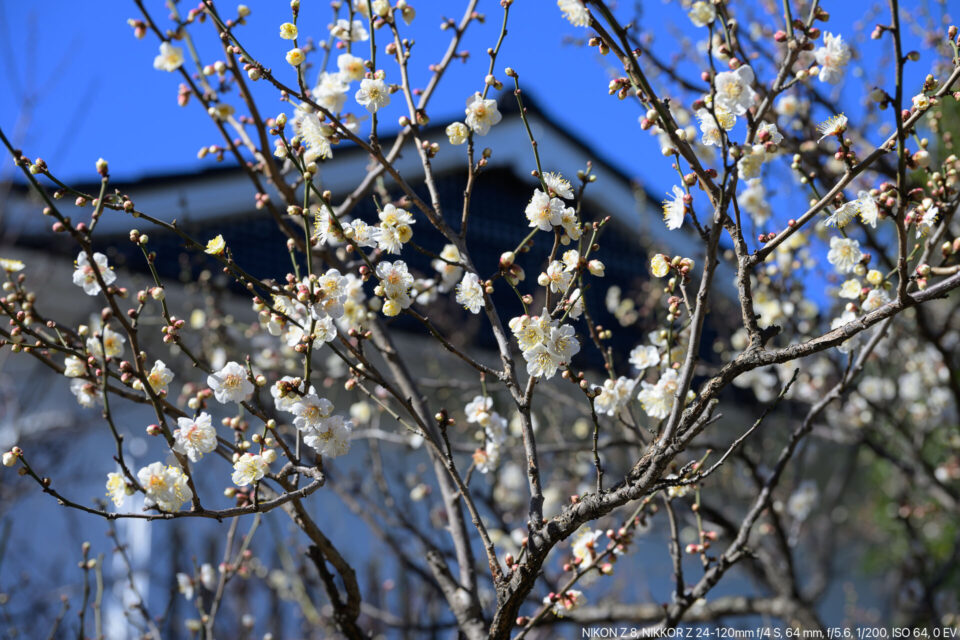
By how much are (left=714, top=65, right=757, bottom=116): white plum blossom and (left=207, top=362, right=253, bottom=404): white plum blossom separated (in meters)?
1.07

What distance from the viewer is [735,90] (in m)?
1.67

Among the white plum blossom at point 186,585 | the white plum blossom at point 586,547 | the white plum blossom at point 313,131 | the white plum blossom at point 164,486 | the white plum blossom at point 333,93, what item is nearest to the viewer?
the white plum blossom at point 164,486

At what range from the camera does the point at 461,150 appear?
6383mm

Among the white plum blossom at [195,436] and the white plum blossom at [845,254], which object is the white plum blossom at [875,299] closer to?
the white plum blossom at [845,254]

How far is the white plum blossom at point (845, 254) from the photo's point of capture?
2195 mm

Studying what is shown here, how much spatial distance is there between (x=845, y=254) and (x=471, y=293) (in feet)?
3.36

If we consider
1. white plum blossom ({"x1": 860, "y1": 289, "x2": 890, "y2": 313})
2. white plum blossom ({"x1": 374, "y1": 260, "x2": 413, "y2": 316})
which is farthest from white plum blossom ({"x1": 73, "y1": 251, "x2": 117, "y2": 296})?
white plum blossom ({"x1": 860, "y1": 289, "x2": 890, "y2": 313})

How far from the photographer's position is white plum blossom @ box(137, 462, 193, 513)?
1642 millimetres

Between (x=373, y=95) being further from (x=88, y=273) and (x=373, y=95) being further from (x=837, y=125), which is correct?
(x=837, y=125)

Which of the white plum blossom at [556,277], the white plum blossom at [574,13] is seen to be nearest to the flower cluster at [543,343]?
the white plum blossom at [556,277]

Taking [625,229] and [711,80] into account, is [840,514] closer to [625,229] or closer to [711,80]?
[625,229]

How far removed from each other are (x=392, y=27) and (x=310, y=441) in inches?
39.9

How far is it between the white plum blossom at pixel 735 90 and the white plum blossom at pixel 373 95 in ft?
2.25

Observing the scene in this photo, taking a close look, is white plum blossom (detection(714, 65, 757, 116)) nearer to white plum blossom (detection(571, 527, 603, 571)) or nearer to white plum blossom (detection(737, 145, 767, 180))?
white plum blossom (detection(737, 145, 767, 180))
